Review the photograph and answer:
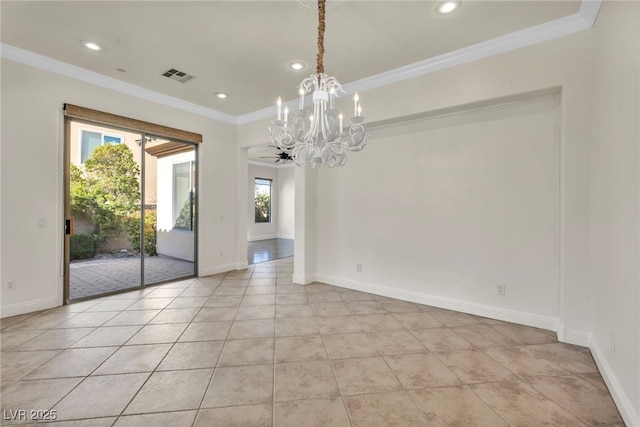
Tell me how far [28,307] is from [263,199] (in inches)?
309

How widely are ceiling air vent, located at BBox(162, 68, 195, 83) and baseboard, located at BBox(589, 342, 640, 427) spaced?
520cm

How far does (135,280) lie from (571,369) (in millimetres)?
5479

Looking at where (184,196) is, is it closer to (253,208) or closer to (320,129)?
(320,129)

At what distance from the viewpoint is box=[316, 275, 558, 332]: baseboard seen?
10.0 feet

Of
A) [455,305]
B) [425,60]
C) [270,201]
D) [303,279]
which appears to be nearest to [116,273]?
[303,279]

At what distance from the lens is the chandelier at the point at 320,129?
2.30 meters

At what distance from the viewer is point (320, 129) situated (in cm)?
252

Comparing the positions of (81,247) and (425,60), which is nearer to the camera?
(425,60)

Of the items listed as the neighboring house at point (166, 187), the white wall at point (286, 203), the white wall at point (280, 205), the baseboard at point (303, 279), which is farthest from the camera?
the white wall at point (286, 203)

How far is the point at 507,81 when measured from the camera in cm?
298

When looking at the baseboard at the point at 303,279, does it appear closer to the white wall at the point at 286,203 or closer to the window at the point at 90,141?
the window at the point at 90,141

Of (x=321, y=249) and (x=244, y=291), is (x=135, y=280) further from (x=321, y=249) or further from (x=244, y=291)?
(x=321, y=249)

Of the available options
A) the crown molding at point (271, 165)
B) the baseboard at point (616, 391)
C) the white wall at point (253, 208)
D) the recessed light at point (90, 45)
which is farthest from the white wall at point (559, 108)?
the white wall at point (253, 208)

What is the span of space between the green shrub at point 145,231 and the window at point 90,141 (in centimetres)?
104
